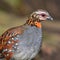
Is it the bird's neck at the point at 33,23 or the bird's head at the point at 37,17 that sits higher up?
the bird's head at the point at 37,17

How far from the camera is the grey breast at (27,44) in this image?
11.2 feet

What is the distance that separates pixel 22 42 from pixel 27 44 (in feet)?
0.15

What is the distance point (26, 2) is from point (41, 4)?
39 centimetres

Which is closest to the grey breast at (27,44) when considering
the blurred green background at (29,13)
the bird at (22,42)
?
the bird at (22,42)

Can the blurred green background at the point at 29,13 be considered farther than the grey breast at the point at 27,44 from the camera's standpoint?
Yes

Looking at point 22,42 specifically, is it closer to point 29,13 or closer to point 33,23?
point 33,23

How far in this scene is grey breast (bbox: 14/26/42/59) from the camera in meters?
3.41

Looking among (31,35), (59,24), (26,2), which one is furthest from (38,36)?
(26,2)

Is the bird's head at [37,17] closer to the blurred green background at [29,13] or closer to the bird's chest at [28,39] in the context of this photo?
the bird's chest at [28,39]

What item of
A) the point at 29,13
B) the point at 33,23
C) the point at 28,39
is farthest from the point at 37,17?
the point at 29,13

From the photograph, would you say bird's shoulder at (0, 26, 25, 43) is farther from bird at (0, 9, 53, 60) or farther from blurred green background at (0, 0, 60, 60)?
blurred green background at (0, 0, 60, 60)

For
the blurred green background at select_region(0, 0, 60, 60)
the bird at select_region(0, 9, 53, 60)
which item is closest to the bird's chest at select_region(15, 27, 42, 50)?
the bird at select_region(0, 9, 53, 60)

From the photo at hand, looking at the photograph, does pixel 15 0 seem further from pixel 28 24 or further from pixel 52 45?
pixel 28 24

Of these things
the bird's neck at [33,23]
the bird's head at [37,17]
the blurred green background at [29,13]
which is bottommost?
the blurred green background at [29,13]
